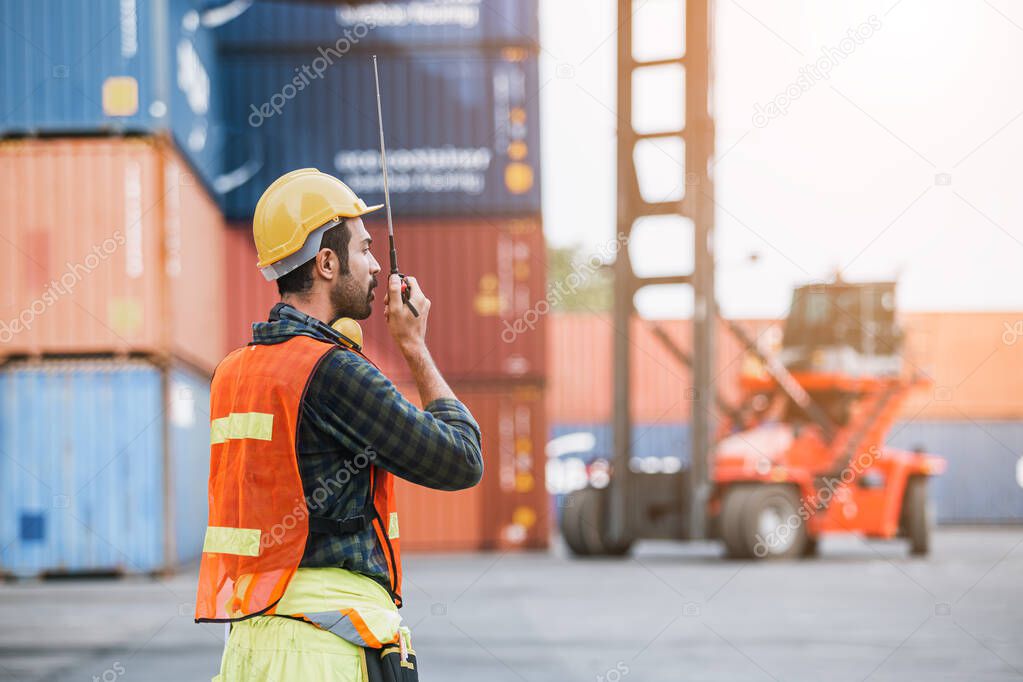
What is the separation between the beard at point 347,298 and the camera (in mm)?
2516

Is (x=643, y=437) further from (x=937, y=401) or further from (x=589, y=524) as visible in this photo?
(x=589, y=524)

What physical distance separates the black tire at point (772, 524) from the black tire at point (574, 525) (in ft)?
8.00

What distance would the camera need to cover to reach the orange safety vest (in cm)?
229

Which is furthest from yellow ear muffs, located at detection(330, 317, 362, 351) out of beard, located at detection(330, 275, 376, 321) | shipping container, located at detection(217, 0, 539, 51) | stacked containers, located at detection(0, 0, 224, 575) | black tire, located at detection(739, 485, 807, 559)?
shipping container, located at detection(217, 0, 539, 51)

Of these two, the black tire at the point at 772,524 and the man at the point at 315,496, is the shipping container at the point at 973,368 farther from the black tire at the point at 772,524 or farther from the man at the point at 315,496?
the man at the point at 315,496

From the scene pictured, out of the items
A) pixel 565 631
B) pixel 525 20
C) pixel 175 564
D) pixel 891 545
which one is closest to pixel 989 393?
pixel 891 545

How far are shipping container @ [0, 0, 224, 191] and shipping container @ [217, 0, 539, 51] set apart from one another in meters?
4.26

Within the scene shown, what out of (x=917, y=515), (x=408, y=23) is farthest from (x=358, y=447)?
(x=408, y=23)

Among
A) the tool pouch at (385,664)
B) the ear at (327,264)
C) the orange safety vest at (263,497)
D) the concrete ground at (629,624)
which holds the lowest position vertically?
the concrete ground at (629,624)

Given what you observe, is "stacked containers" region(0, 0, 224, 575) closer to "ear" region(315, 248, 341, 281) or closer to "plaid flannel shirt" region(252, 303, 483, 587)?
"ear" region(315, 248, 341, 281)

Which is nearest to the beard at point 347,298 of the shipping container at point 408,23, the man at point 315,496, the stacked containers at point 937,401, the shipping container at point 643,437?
the man at point 315,496

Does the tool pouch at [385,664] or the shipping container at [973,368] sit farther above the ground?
the tool pouch at [385,664]

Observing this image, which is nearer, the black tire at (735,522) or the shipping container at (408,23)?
the black tire at (735,522)

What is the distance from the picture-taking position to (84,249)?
51.1ft
